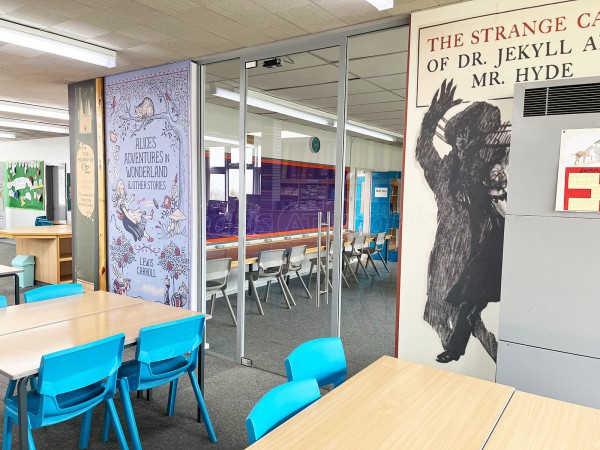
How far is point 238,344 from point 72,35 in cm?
311

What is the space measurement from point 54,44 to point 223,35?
1.46 m

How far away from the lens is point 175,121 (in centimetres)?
447

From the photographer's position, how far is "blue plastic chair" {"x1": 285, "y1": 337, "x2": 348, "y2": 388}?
2176 millimetres

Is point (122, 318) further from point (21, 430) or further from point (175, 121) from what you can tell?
point (175, 121)

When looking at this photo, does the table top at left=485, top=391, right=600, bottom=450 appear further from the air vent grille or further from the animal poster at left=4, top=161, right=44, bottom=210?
the animal poster at left=4, top=161, right=44, bottom=210

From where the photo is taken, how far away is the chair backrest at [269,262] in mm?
4371

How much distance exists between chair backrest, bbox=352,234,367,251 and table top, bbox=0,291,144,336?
1868mm

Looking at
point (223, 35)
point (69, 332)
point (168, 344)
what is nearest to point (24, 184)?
point (223, 35)

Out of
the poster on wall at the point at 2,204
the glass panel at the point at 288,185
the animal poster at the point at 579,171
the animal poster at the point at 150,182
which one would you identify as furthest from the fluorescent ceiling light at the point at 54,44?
the poster on wall at the point at 2,204

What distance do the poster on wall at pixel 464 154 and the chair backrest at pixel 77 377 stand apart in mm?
2002

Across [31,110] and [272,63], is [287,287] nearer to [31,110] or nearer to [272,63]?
[272,63]

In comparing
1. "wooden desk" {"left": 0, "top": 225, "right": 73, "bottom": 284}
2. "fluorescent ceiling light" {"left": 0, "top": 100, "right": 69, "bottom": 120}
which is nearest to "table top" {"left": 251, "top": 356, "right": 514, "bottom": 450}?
"wooden desk" {"left": 0, "top": 225, "right": 73, "bottom": 284}

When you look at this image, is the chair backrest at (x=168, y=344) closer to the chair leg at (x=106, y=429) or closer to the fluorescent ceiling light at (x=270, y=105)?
the chair leg at (x=106, y=429)

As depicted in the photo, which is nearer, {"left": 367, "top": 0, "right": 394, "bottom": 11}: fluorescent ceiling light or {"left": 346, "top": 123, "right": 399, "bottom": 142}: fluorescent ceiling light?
{"left": 367, "top": 0, "right": 394, "bottom": 11}: fluorescent ceiling light
